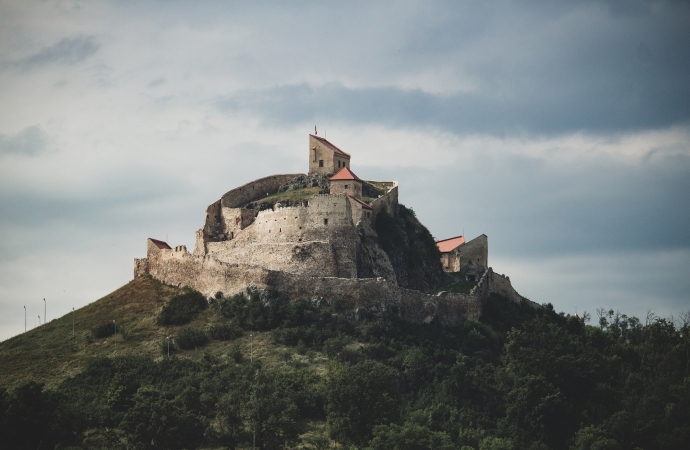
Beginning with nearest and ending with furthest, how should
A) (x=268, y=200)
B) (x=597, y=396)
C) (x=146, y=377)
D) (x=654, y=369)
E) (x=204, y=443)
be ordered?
1. (x=204, y=443)
2. (x=146, y=377)
3. (x=597, y=396)
4. (x=654, y=369)
5. (x=268, y=200)

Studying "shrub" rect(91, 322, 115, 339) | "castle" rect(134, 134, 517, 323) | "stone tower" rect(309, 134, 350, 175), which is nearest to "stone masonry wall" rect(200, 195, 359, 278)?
"castle" rect(134, 134, 517, 323)

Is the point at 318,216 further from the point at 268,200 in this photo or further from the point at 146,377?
the point at 146,377

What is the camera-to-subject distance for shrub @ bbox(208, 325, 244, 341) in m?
91.5

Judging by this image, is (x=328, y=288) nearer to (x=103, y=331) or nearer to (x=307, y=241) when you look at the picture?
(x=307, y=241)

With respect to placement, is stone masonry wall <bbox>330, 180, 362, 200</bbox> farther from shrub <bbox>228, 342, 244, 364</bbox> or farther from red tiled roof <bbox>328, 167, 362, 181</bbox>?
shrub <bbox>228, 342, 244, 364</bbox>

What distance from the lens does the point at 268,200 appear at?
351ft

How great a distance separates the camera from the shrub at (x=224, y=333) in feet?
300

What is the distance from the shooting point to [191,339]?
91312mm

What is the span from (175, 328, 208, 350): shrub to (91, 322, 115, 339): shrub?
642 cm

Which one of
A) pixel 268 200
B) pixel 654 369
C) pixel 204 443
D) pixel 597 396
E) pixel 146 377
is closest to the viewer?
pixel 204 443

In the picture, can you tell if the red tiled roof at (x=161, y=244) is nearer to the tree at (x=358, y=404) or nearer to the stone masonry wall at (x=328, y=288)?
the stone masonry wall at (x=328, y=288)

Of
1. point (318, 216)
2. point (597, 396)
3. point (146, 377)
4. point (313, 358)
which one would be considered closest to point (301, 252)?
point (318, 216)

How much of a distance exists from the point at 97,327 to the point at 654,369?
136 feet

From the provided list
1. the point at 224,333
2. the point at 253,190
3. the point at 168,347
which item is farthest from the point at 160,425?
the point at 253,190
